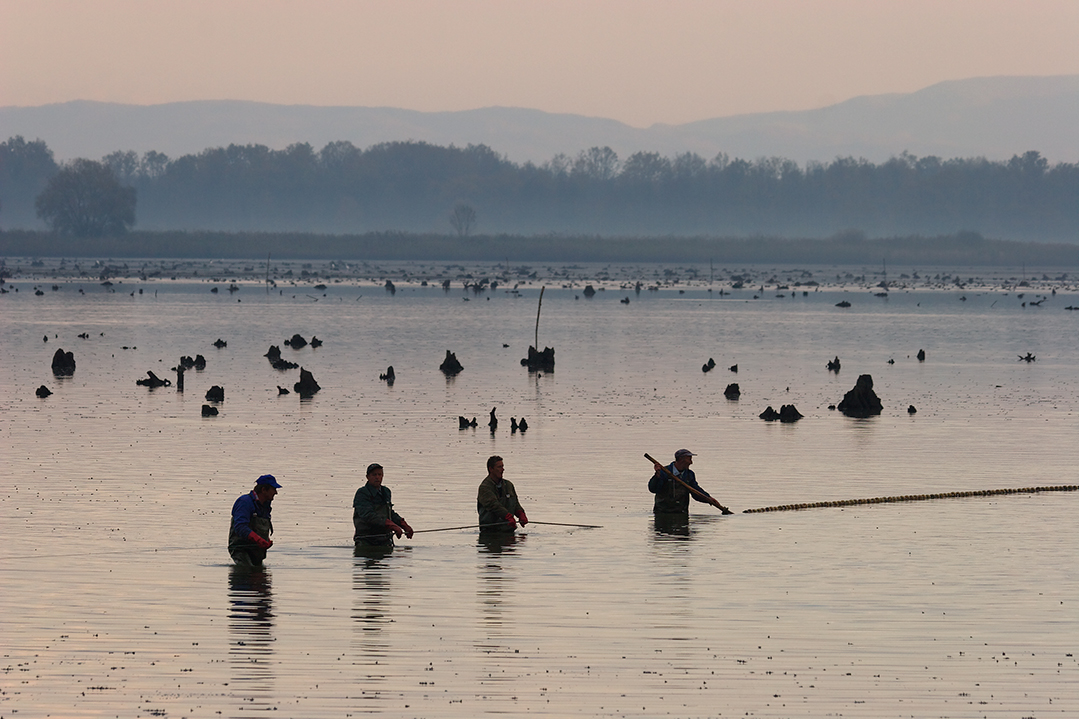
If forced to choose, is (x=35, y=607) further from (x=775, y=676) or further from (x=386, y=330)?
(x=386, y=330)

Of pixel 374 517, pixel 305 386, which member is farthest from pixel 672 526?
pixel 305 386

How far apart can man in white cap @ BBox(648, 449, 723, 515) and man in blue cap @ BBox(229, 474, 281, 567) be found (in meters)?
8.03

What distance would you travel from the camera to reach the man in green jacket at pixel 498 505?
26406mm

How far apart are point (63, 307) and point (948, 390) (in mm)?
75977

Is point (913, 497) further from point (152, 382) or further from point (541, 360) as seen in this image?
point (541, 360)

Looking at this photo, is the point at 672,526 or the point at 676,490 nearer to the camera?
the point at 672,526

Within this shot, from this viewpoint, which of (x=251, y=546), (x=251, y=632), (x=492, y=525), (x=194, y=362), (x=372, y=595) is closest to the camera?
(x=251, y=632)

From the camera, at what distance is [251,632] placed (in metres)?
19.2

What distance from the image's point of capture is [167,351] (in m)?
74.2

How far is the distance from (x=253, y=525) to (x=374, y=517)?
8.99ft

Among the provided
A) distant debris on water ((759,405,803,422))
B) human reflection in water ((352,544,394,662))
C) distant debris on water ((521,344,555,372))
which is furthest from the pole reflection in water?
distant debris on water ((521,344,555,372))

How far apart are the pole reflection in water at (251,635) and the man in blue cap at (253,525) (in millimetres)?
231

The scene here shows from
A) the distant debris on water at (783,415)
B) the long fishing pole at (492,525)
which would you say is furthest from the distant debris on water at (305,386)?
the long fishing pole at (492,525)

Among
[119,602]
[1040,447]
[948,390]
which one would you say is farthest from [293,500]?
[948,390]
